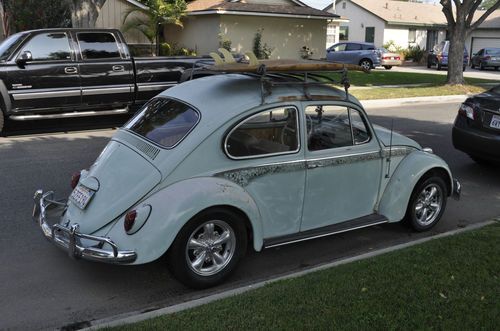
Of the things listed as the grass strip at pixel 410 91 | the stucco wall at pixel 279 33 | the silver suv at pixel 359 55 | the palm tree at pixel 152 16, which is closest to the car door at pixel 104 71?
the grass strip at pixel 410 91

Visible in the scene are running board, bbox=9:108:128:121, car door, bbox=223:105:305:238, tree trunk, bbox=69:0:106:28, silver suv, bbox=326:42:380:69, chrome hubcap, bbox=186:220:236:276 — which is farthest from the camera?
silver suv, bbox=326:42:380:69

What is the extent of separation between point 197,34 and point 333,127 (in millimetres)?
21678

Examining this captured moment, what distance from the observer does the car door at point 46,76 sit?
9914mm

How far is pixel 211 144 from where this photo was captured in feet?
14.1

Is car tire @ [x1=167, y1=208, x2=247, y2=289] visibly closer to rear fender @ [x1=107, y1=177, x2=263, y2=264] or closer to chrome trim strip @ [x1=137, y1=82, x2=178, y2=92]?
rear fender @ [x1=107, y1=177, x2=263, y2=264]

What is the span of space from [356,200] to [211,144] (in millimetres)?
1580

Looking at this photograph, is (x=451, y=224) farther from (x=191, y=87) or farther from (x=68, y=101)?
(x=68, y=101)

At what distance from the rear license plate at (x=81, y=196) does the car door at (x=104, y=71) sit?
21.4ft

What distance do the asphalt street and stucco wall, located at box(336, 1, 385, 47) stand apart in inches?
1372

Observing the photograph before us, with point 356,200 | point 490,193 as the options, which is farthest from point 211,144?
point 490,193

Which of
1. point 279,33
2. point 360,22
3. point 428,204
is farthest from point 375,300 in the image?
point 360,22

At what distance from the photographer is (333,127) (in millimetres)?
5023

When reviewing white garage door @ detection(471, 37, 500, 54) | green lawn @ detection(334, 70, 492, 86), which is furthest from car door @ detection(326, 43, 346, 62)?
white garage door @ detection(471, 37, 500, 54)

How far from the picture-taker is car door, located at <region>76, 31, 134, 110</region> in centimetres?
1055
